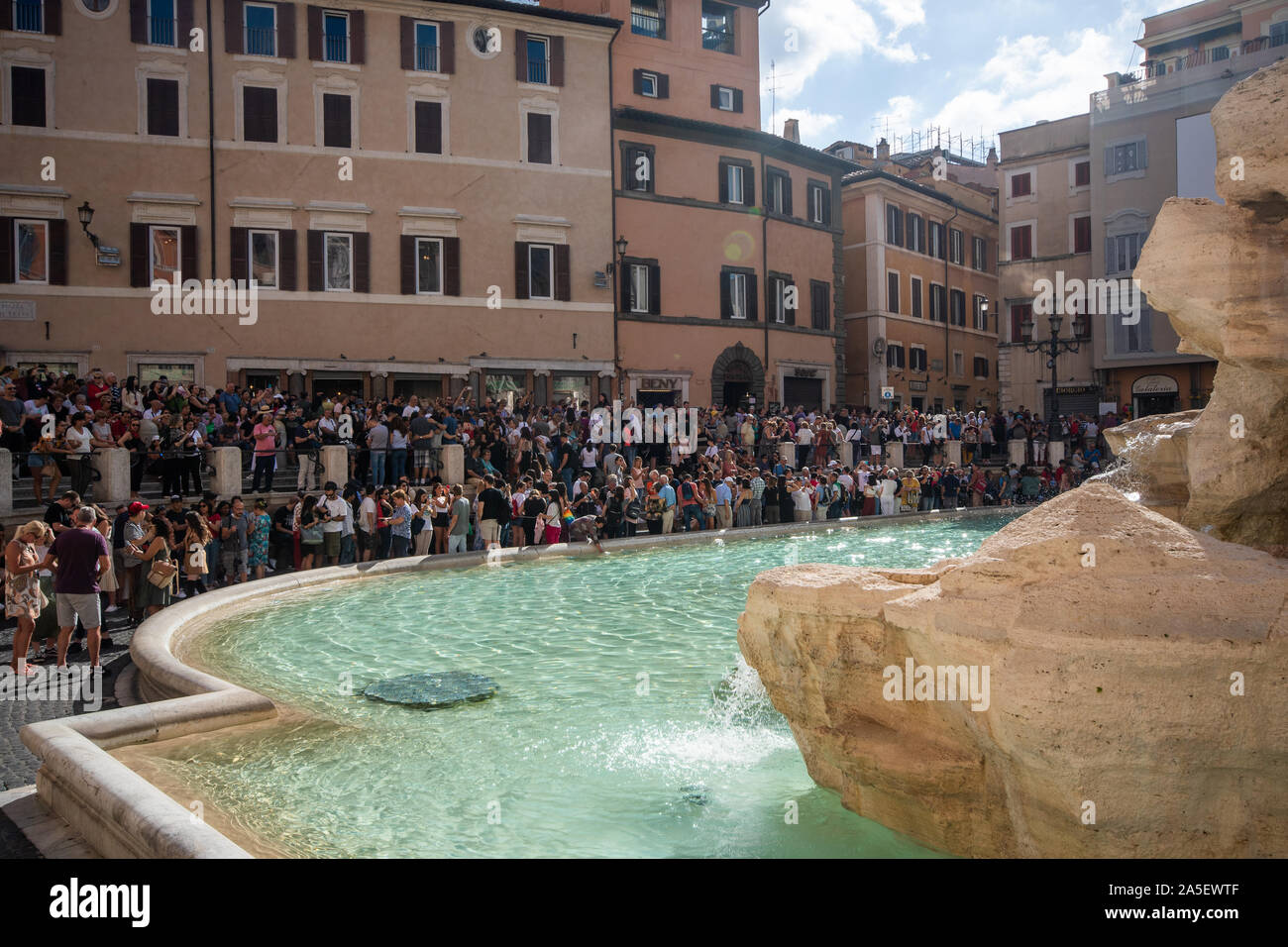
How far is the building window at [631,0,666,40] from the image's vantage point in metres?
32.6

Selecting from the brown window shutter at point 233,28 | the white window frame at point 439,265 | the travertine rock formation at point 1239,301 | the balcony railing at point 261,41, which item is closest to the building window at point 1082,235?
the white window frame at point 439,265

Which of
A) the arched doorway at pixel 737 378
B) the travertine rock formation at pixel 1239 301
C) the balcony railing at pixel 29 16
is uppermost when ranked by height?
the balcony railing at pixel 29 16

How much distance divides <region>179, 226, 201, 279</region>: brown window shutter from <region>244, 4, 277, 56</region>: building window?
508 centimetres

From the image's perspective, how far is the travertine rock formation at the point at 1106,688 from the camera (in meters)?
3.96

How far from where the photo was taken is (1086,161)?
40781 mm

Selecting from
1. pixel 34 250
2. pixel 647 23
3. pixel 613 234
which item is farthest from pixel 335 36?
pixel 647 23

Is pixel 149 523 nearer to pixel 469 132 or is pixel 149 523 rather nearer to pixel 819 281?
pixel 469 132

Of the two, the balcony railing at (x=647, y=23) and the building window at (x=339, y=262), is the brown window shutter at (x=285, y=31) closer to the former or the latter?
the building window at (x=339, y=262)

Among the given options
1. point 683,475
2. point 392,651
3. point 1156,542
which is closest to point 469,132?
point 683,475

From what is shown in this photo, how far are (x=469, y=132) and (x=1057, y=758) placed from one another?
2703 centimetres

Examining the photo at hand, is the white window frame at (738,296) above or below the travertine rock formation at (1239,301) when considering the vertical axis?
above

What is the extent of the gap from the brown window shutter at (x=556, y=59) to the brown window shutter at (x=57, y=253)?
42.4 feet

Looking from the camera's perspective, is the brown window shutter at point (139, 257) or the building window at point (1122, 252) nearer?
the brown window shutter at point (139, 257)

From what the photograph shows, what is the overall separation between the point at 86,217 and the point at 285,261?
A: 4567 mm
